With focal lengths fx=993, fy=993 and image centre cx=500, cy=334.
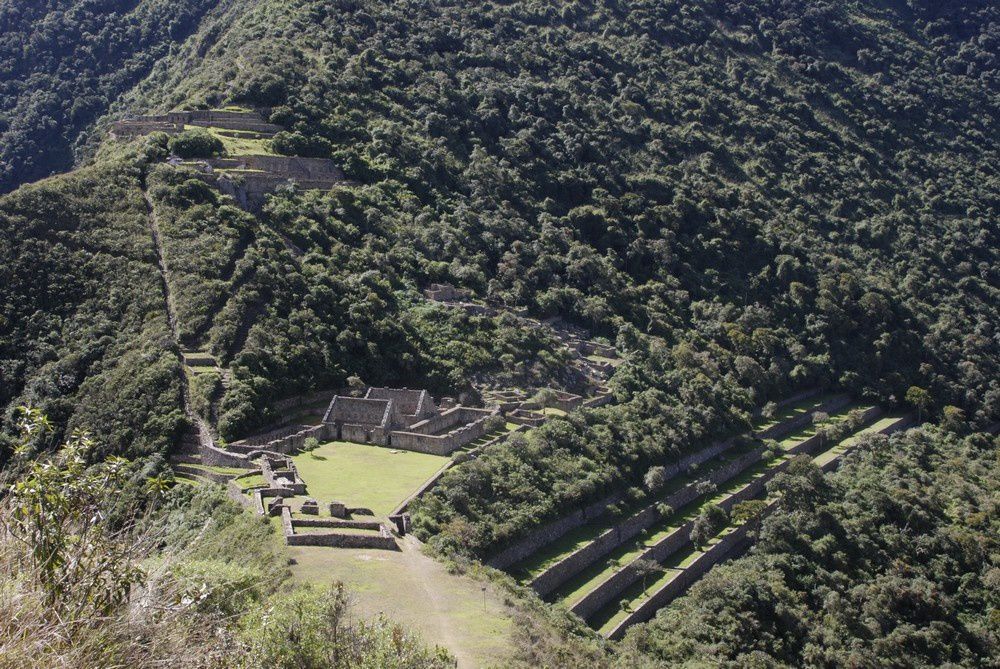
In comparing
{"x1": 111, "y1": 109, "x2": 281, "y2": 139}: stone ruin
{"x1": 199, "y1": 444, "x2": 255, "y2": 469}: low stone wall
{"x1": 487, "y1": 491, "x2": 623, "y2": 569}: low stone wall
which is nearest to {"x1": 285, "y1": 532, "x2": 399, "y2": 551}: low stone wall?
{"x1": 487, "y1": 491, "x2": 623, "y2": 569}: low stone wall

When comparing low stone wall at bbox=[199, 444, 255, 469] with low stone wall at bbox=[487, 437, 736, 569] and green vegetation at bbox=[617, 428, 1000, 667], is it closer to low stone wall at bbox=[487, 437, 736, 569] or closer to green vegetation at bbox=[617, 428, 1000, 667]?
low stone wall at bbox=[487, 437, 736, 569]

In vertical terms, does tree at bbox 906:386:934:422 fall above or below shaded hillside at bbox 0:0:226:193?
below

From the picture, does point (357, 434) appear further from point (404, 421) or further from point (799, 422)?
point (799, 422)

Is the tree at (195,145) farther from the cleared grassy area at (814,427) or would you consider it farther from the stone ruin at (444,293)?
the cleared grassy area at (814,427)

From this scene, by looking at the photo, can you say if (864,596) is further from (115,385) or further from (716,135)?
(716,135)

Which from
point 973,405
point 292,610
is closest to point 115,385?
point 292,610
